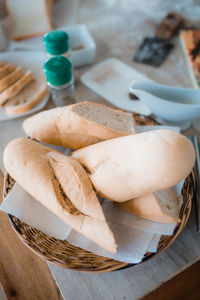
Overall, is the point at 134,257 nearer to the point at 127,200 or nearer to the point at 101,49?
the point at 127,200

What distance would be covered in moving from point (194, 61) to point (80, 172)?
648mm

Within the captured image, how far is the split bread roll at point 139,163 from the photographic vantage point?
0.45 meters

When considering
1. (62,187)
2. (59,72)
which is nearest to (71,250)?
(62,187)

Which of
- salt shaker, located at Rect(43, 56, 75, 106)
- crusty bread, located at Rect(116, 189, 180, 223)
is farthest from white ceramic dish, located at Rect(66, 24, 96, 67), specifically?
crusty bread, located at Rect(116, 189, 180, 223)

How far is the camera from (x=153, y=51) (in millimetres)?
982

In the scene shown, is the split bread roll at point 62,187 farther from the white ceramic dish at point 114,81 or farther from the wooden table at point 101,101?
the white ceramic dish at point 114,81

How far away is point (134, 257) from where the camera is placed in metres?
0.48

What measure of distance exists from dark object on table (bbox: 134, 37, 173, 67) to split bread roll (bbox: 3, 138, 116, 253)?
23.5 inches

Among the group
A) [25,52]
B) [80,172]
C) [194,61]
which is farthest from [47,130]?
[194,61]

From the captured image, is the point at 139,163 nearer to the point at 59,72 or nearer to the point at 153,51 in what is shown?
the point at 59,72

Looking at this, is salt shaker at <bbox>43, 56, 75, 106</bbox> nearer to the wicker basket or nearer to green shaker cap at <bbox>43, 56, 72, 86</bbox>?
green shaker cap at <bbox>43, 56, 72, 86</bbox>

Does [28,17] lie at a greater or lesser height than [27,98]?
greater

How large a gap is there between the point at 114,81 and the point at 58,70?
325mm

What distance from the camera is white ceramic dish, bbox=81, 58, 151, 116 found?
32.6 inches
